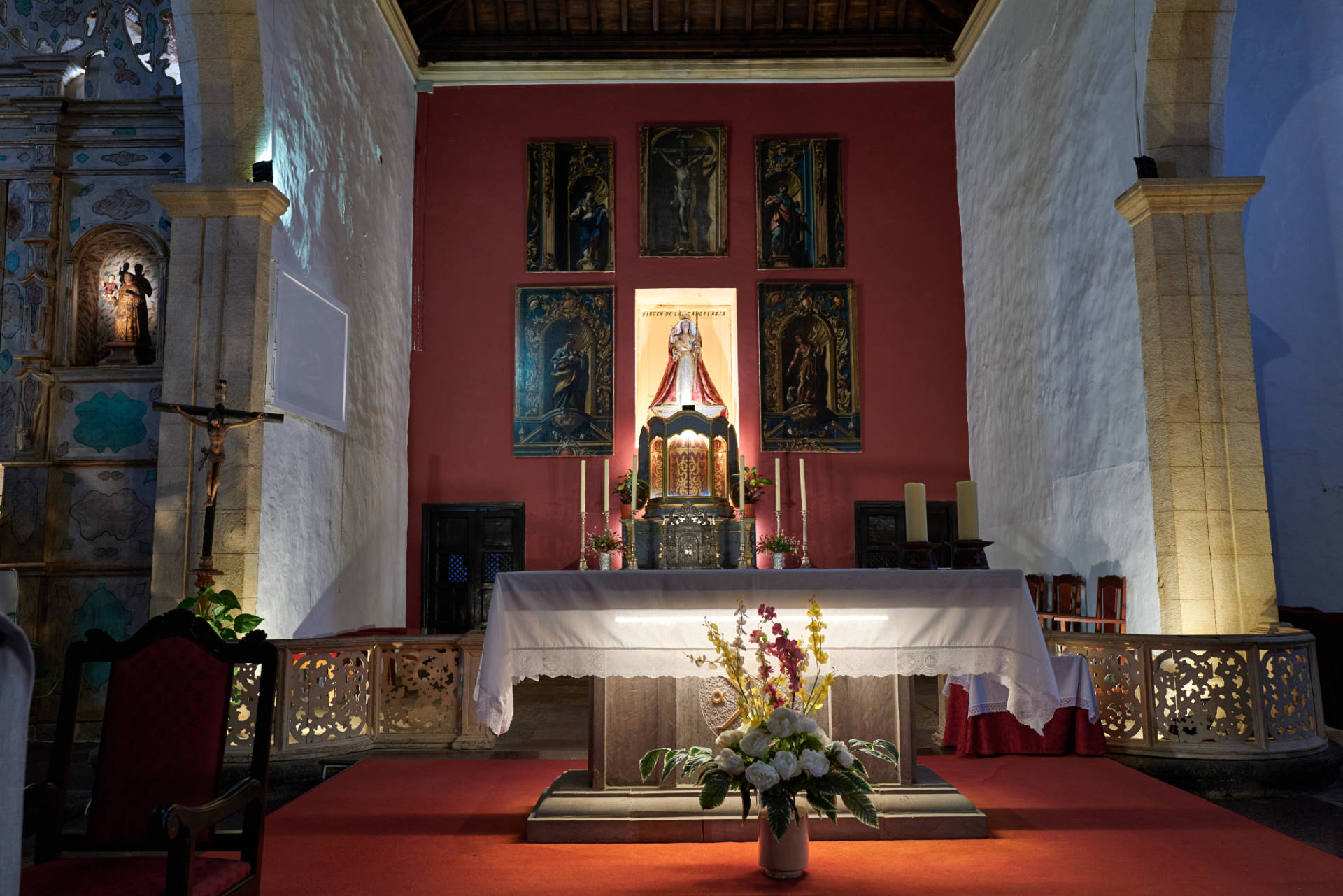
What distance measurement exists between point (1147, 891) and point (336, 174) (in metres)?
7.45

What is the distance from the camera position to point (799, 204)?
10555 millimetres

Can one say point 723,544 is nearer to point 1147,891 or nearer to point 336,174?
point 336,174

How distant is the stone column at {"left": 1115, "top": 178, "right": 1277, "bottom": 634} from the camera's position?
19.7ft

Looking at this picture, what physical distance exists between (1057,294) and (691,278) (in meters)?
3.95

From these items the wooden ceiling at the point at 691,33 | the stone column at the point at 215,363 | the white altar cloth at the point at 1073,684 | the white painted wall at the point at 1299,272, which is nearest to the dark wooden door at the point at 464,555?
the stone column at the point at 215,363

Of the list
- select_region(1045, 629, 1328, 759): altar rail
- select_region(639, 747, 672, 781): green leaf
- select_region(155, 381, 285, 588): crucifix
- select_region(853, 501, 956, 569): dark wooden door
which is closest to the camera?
select_region(639, 747, 672, 781): green leaf

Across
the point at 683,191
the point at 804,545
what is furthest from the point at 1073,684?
the point at 683,191

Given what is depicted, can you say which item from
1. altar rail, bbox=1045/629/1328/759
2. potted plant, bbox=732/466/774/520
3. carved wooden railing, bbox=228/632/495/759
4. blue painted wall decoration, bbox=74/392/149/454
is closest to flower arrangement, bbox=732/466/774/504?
potted plant, bbox=732/466/774/520

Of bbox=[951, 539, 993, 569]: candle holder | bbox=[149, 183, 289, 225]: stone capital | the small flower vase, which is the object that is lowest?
the small flower vase

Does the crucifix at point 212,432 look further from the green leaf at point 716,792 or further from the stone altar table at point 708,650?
the green leaf at point 716,792

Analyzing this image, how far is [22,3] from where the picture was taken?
24.7 ft

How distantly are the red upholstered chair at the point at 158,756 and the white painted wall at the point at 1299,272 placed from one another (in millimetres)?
7914

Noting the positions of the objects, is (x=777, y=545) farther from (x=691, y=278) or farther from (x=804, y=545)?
(x=691, y=278)

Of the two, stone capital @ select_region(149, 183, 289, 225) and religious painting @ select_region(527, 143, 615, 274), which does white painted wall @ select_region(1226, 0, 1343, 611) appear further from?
stone capital @ select_region(149, 183, 289, 225)
